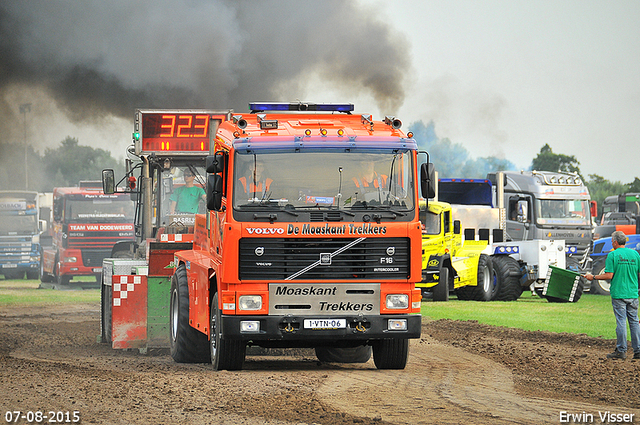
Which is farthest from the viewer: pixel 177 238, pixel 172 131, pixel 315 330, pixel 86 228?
pixel 86 228

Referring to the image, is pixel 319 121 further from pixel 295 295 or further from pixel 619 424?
pixel 619 424

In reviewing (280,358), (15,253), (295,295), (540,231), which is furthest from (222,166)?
(15,253)

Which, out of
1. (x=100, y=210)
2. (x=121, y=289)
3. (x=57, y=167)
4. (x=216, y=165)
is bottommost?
(x=121, y=289)

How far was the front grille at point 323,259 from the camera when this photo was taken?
426 inches

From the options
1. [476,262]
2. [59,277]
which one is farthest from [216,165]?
[59,277]

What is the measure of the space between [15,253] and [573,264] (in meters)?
23.3

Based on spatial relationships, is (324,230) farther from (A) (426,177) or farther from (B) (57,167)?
(B) (57,167)

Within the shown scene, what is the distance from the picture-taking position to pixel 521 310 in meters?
22.9

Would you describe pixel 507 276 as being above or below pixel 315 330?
above

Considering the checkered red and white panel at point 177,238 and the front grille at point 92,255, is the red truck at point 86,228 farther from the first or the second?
the checkered red and white panel at point 177,238

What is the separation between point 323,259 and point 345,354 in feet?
9.08

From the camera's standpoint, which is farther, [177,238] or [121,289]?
[177,238]

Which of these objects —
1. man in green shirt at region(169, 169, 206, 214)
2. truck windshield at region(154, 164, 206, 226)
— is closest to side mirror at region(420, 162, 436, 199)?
truck windshield at region(154, 164, 206, 226)

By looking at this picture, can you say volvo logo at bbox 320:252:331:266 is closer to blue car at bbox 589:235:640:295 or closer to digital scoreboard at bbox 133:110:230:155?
digital scoreboard at bbox 133:110:230:155
